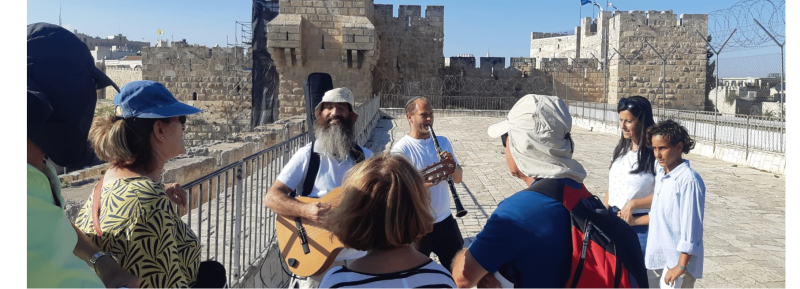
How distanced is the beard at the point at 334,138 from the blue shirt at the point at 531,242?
4.92 ft

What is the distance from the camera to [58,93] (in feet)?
4.95

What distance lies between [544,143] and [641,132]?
67.1 inches

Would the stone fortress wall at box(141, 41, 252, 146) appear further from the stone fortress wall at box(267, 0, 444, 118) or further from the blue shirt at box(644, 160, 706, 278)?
the blue shirt at box(644, 160, 706, 278)

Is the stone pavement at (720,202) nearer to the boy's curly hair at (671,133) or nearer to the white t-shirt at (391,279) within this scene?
the boy's curly hair at (671,133)

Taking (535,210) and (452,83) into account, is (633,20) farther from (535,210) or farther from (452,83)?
(535,210)

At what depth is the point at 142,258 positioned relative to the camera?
1.72 metres

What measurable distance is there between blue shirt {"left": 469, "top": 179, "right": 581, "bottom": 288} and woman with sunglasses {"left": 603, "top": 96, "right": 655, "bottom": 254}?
A: 1603mm

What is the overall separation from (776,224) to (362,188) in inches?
248

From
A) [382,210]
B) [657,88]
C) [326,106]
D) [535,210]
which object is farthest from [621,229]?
[657,88]

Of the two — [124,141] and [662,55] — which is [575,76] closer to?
[662,55]

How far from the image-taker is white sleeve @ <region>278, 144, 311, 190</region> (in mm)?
3021

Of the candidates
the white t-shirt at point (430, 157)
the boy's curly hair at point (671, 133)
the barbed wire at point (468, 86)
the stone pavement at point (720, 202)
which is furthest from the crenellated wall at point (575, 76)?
the boy's curly hair at point (671, 133)

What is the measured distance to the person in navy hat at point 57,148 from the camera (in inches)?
48.9

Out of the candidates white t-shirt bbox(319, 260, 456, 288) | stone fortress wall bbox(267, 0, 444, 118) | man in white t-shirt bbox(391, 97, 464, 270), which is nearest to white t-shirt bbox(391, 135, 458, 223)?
man in white t-shirt bbox(391, 97, 464, 270)
